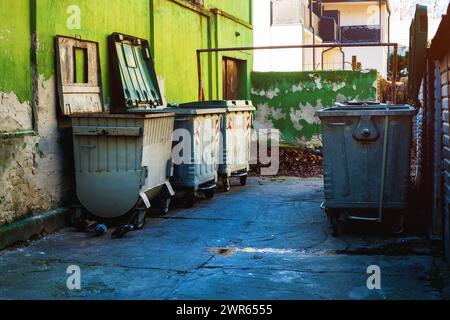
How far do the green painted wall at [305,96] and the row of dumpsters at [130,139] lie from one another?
5.36 metres

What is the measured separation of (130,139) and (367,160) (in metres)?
2.74

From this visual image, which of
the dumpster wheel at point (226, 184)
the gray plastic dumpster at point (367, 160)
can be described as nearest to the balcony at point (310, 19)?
the dumpster wheel at point (226, 184)

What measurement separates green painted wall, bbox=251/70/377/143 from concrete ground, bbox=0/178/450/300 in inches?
285

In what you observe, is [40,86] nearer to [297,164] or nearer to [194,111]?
[194,111]

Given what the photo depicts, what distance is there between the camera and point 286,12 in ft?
98.5

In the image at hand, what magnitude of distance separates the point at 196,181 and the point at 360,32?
32.2 m

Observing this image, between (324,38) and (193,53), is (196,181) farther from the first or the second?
(324,38)

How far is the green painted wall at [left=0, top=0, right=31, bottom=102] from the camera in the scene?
21.3 ft

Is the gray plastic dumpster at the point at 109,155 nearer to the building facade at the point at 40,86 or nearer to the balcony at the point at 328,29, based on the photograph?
the building facade at the point at 40,86

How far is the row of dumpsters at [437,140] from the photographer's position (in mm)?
5777

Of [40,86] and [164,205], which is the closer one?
[40,86]

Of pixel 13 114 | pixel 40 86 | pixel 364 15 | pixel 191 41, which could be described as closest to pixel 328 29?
pixel 364 15

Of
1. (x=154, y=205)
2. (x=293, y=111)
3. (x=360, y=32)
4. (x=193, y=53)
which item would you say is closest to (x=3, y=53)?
(x=154, y=205)

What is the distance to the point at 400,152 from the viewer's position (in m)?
6.88
